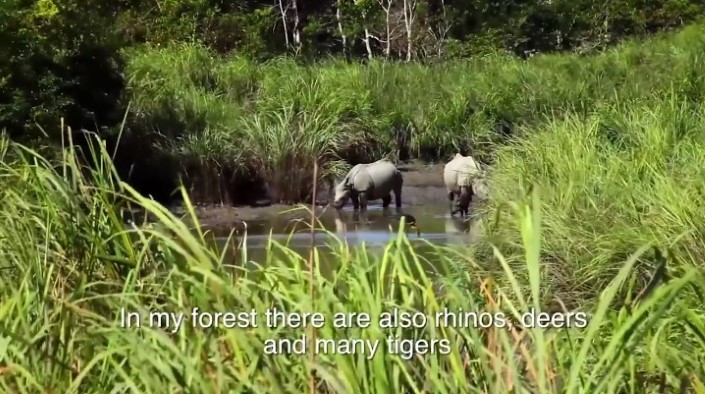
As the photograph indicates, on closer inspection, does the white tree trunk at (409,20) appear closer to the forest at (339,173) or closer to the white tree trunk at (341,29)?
the forest at (339,173)

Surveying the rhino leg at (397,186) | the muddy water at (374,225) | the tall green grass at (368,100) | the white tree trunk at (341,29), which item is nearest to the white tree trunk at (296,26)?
the white tree trunk at (341,29)

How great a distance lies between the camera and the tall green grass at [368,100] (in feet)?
Result: 33.5

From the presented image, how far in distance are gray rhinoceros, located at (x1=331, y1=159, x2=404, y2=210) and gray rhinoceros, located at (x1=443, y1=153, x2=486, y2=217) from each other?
0.50 metres

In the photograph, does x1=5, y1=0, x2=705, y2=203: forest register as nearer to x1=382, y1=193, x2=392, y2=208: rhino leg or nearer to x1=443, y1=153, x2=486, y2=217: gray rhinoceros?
x1=382, y1=193, x2=392, y2=208: rhino leg

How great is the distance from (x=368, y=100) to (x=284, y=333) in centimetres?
903

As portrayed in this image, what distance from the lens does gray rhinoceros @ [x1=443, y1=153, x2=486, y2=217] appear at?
8.92 meters

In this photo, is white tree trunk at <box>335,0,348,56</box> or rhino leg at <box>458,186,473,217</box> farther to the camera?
white tree trunk at <box>335,0,348,56</box>

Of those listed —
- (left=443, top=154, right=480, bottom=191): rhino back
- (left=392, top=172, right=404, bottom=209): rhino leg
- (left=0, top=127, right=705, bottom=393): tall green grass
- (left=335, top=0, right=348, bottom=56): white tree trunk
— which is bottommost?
(left=392, top=172, right=404, bottom=209): rhino leg

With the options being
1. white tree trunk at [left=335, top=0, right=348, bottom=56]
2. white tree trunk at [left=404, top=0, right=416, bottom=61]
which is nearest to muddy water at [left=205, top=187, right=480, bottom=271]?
white tree trunk at [left=404, top=0, right=416, bottom=61]

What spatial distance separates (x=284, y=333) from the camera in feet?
8.91

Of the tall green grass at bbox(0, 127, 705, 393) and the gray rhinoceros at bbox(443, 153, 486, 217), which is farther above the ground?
the tall green grass at bbox(0, 127, 705, 393)

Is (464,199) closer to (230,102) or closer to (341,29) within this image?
(230,102)

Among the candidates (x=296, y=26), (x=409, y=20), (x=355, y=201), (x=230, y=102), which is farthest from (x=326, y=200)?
(x=296, y=26)

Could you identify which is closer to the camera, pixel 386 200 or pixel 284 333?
pixel 284 333
